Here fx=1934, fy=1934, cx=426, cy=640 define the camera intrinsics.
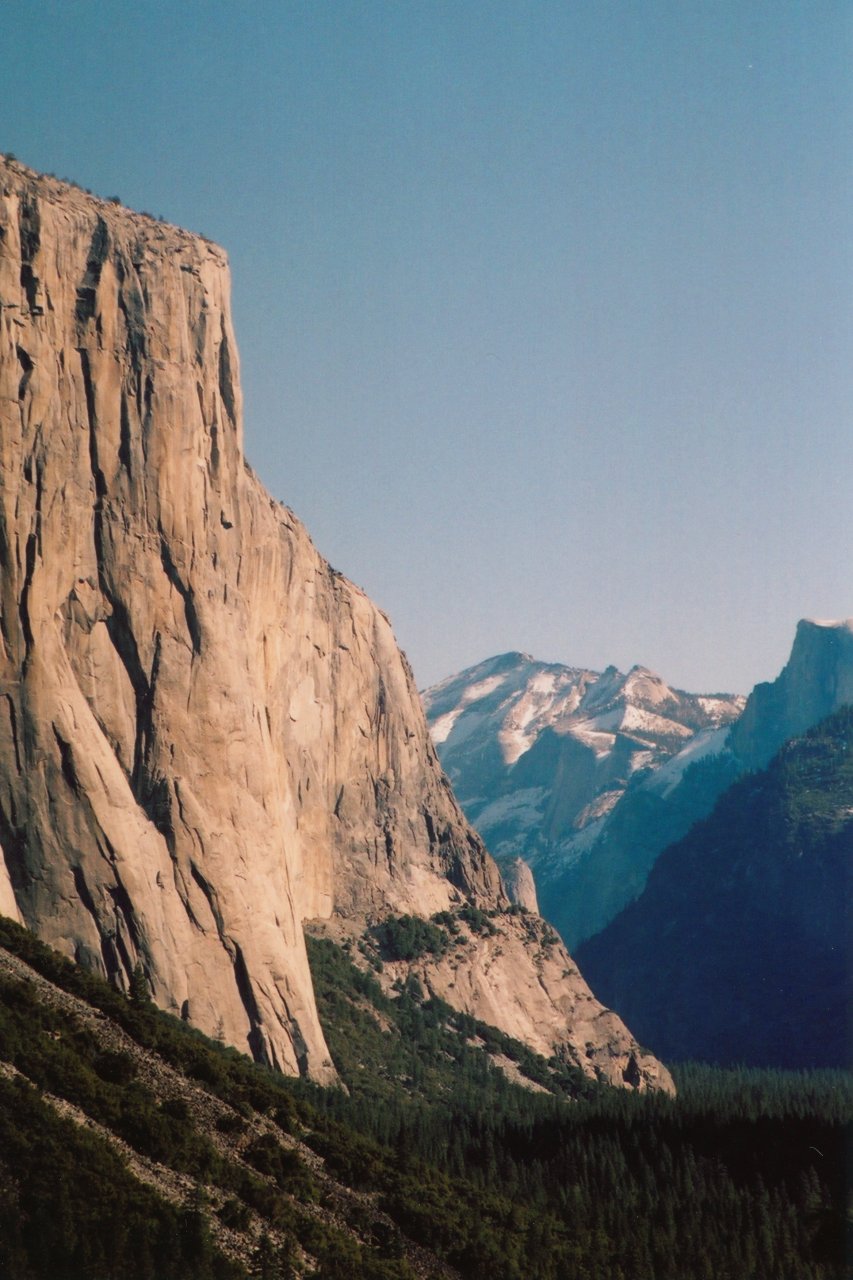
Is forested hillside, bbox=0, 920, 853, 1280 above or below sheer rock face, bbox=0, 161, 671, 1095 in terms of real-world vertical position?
below

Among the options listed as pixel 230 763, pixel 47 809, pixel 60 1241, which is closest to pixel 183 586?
pixel 230 763

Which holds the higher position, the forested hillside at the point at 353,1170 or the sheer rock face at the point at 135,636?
the sheer rock face at the point at 135,636

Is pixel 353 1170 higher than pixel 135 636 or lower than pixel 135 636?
lower

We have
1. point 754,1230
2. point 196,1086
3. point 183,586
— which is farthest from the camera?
point 183,586

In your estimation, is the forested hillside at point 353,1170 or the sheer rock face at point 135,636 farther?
the sheer rock face at point 135,636

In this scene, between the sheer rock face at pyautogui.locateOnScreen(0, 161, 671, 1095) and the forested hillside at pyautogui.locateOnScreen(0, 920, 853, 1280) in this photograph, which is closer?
the forested hillside at pyautogui.locateOnScreen(0, 920, 853, 1280)

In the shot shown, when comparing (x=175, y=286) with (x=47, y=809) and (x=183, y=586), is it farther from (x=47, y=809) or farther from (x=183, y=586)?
(x=47, y=809)

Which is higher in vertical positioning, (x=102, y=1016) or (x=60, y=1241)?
(x=102, y=1016)

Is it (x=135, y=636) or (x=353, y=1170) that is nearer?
(x=353, y=1170)
